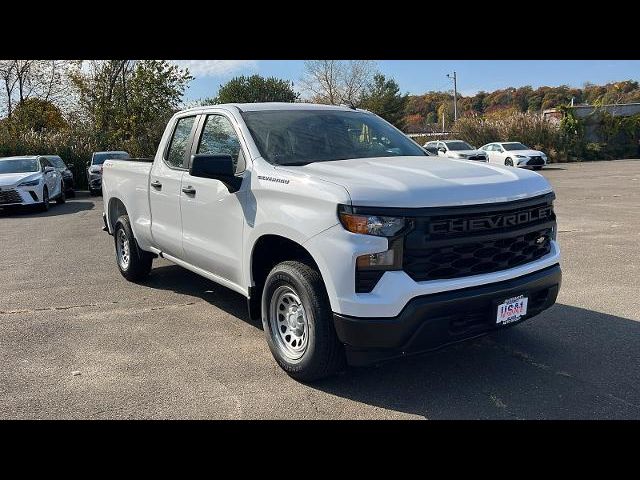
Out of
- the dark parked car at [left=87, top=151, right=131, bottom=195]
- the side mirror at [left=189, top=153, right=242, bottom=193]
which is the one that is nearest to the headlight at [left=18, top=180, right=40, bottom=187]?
the dark parked car at [left=87, top=151, right=131, bottom=195]

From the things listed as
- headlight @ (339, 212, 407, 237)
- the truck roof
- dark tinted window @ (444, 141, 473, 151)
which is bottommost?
headlight @ (339, 212, 407, 237)

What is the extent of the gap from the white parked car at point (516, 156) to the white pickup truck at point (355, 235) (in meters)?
25.3

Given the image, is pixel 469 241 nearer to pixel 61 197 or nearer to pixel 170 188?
pixel 170 188

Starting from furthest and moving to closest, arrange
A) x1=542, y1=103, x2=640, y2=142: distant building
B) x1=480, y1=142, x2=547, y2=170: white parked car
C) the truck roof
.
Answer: x1=542, y1=103, x2=640, y2=142: distant building < x1=480, y1=142, x2=547, y2=170: white parked car < the truck roof

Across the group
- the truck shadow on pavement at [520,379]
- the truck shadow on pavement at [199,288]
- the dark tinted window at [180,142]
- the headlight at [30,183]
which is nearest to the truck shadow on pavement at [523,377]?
the truck shadow on pavement at [520,379]

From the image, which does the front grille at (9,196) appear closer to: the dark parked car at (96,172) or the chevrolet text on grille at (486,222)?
the dark parked car at (96,172)

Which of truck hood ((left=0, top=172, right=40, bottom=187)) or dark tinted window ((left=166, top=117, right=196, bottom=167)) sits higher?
dark tinted window ((left=166, top=117, right=196, bottom=167))

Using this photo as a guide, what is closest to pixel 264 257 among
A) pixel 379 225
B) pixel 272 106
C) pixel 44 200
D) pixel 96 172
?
pixel 379 225

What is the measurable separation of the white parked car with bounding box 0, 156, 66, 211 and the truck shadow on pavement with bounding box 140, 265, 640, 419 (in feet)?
44.8

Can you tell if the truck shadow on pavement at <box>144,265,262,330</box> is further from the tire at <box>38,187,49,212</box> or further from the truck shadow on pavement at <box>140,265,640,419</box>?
the tire at <box>38,187,49,212</box>

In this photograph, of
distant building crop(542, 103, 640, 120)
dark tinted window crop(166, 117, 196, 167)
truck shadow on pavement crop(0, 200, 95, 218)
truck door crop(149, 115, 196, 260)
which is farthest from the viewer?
distant building crop(542, 103, 640, 120)

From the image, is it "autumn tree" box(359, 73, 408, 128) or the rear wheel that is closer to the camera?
the rear wheel

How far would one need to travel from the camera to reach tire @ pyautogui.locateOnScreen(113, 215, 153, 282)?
6.81 meters
